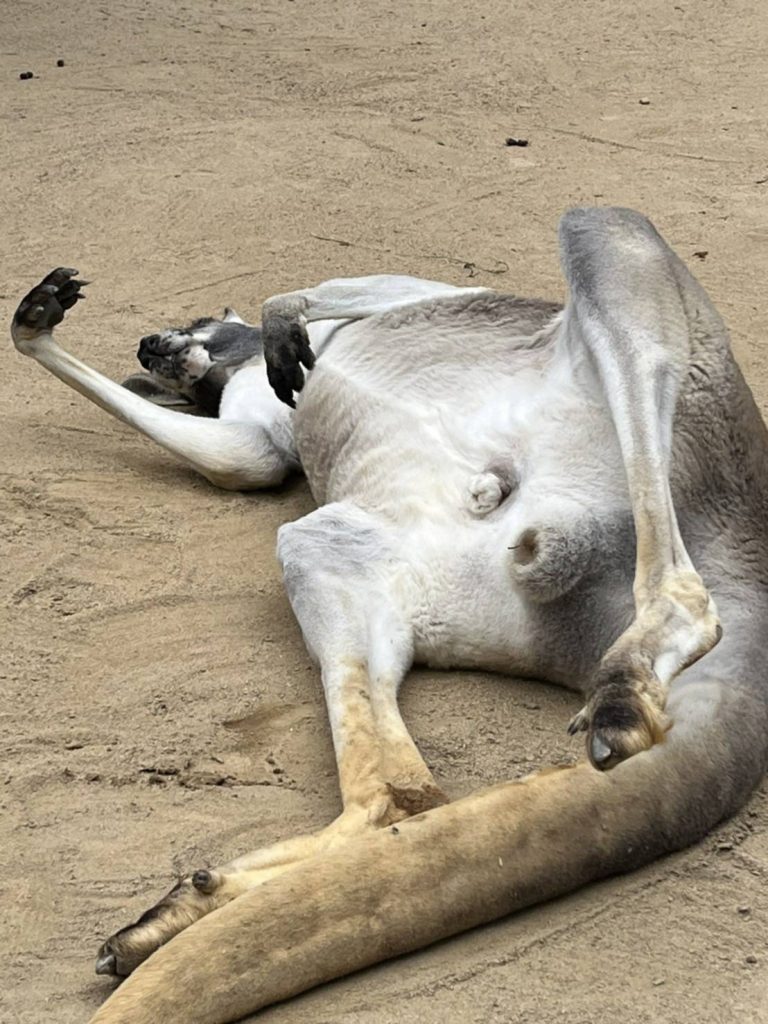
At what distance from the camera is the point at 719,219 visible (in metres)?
6.39

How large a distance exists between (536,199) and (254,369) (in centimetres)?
231

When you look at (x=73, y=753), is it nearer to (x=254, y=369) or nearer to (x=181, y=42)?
(x=254, y=369)

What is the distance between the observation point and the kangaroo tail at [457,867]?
2.26 metres

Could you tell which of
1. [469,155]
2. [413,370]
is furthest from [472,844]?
[469,155]

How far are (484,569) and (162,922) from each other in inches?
46.0

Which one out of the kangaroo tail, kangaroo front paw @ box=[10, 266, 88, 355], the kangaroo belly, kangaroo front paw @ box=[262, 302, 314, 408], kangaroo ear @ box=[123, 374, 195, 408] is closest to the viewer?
the kangaroo tail

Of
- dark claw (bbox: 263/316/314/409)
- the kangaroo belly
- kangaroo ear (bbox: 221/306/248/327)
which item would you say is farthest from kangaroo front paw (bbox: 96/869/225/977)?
kangaroo ear (bbox: 221/306/248/327)

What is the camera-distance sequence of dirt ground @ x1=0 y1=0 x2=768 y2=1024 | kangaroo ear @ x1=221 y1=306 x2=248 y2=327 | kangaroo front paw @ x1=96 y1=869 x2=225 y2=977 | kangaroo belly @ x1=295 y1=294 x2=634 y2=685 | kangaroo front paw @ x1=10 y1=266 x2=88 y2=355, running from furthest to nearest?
kangaroo ear @ x1=221 y1=306 x2=248 y2=327, kangaroo front paw @ x1=10 y1=266 x2=88 y2=355, kangaroo belly @ x1=295 y1=294 x2=634 y2=685, dirt ground @ x1=0 y1=0 x2=768 y2=1024, kangaroo front paw @ x1=96 y1=869 x2=225 y2=977

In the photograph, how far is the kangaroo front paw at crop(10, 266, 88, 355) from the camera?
4605mm

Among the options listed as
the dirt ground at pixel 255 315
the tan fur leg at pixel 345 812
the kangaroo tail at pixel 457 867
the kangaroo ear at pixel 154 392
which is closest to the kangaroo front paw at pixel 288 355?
the dirt ground at pixel 255 315

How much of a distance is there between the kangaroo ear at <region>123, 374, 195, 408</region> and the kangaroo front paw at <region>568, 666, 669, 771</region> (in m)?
2.56

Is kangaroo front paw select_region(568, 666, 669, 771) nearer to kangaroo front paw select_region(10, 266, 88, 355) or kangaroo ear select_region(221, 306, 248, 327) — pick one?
kangaroo front paw select_region(10, 266, 88, 355)

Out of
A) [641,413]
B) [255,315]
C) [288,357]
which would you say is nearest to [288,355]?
[288,357]

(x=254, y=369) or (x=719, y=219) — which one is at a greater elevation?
(x=254, y=369)
